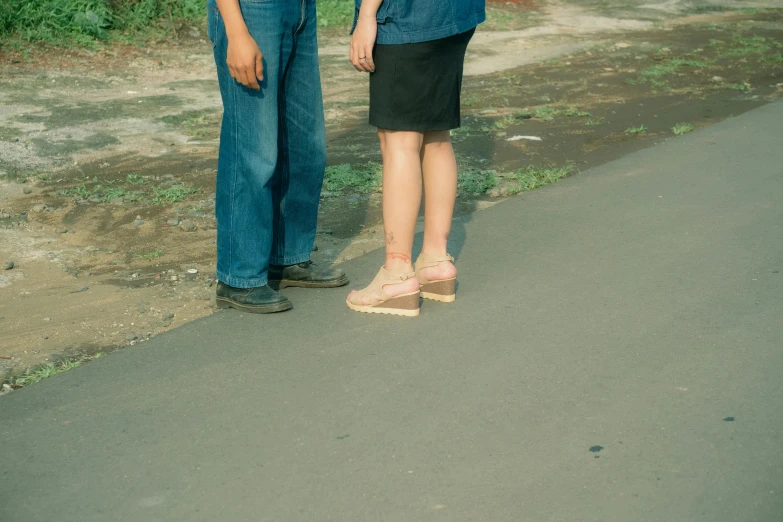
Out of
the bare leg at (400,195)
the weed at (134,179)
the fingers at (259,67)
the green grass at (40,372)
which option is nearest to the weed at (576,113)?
the weed at (134,179)

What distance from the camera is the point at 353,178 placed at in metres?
5.80

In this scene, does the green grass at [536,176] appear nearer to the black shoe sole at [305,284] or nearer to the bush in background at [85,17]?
the black shoe sole at [305,284]

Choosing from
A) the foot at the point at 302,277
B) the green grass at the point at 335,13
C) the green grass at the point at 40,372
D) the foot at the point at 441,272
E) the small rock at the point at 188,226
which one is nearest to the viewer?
the green grass at the point at 40,372

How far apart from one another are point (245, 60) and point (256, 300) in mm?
896

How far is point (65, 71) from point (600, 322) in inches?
253

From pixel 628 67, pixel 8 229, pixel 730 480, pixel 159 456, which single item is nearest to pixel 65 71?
pixel 8 229

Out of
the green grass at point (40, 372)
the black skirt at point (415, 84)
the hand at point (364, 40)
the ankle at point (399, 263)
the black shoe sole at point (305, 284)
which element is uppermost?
the hand at point (364, 40)

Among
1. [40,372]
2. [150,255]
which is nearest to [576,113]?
[150,255]

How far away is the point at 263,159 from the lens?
3648 mm

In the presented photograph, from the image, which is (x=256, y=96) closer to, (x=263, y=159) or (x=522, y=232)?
(x=263, y=159)

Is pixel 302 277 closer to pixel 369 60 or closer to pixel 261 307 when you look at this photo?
pixel 261 307

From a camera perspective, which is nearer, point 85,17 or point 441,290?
point 441,290

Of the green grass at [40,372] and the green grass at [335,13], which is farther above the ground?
the green grass at [335,13]

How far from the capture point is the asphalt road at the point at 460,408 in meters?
2.55
